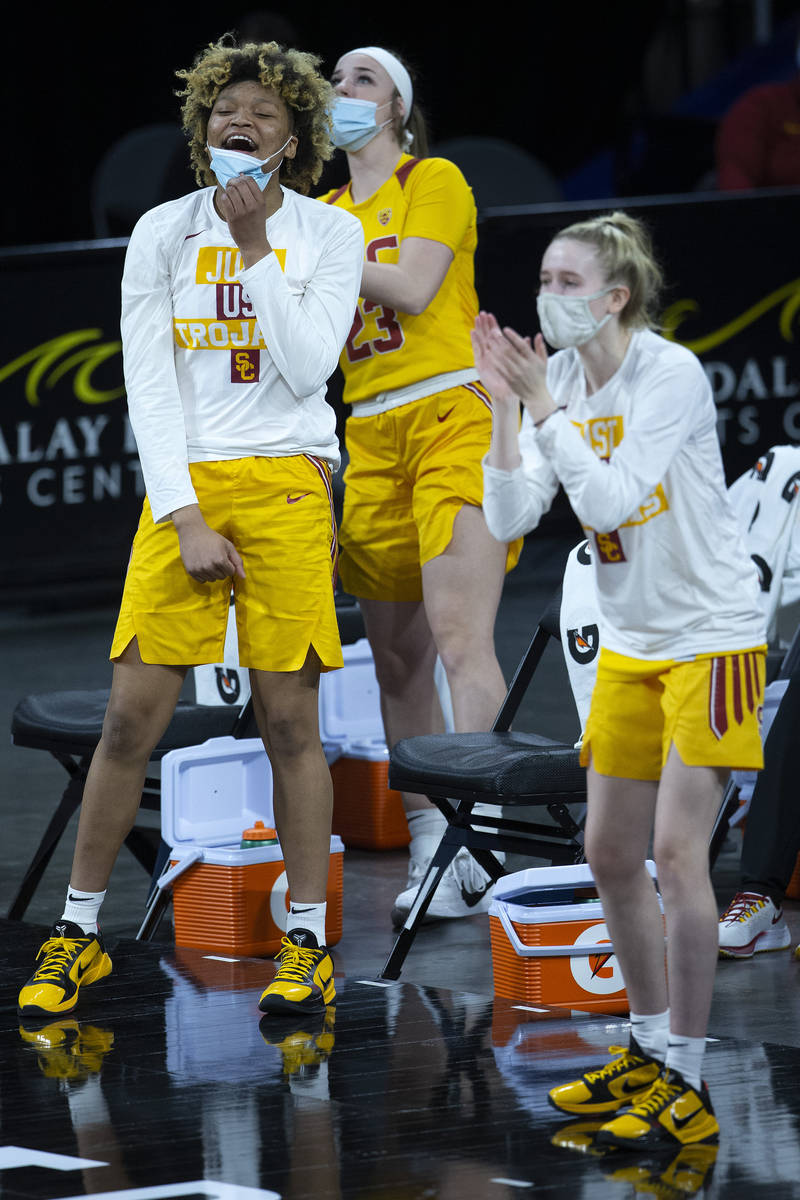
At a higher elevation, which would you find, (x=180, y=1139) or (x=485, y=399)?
(x=485, y=399)

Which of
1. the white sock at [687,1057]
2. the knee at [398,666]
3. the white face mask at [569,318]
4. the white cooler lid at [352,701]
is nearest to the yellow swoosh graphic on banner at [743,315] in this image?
the white cooler lid at [352,701]

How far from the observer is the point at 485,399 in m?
5.30

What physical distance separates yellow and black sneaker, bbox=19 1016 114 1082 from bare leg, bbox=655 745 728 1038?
3.62ft

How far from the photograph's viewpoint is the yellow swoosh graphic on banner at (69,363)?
8922 millimetres

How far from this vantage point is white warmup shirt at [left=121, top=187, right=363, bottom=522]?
427 centimetres

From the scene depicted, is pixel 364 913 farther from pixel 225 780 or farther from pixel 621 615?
pixel 621 615

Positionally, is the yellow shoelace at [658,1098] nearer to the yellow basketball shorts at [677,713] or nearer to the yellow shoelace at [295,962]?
the yellow basketball shorts at [677,713]

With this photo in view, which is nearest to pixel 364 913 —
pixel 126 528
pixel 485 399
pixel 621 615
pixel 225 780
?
pixel 225 780

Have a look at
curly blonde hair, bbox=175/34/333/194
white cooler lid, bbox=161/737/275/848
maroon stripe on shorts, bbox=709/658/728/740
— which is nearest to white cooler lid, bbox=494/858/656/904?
white cooler lid, bbox=161/737/275/848

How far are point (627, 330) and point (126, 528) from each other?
5.83 metres

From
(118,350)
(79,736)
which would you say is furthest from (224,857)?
(118,350)

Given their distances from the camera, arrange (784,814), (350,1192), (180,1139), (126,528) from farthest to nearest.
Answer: (126,528) → (784,814) → (180,1139) → (350,1192)

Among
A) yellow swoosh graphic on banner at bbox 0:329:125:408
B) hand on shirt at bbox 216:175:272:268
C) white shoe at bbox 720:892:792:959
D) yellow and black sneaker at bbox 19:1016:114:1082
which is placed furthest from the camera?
yellow swoosh graphic on banner at bbox 0:329:125:408

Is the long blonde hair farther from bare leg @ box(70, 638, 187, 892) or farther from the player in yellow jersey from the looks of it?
the player in yellow jersey
